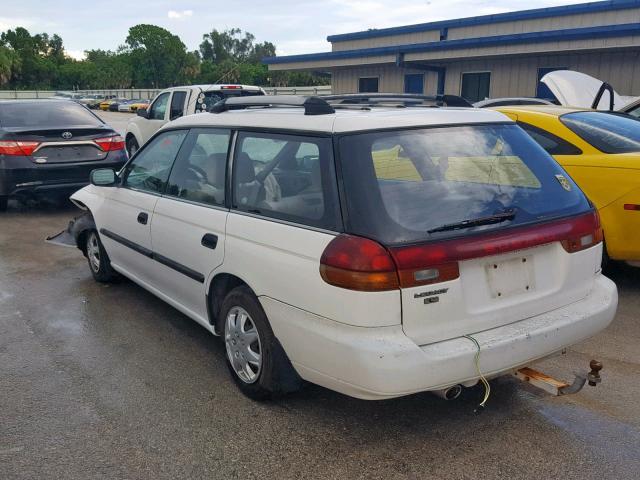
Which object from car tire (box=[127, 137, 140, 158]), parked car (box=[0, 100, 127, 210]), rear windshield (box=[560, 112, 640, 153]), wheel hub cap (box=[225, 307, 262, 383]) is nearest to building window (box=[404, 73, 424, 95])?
car tire (box=[127, 137, 140, 158])

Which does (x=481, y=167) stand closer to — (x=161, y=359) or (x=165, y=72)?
(x=161, y=359)

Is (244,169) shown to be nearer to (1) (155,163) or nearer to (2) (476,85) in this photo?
(1) (155,163)

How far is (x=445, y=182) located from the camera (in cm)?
295

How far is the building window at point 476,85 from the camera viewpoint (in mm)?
17422

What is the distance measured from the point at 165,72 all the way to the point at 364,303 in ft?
405

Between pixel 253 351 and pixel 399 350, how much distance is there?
1050 mm

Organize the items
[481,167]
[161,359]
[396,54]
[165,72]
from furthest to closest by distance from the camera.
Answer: [165,72] → [396,54] → [161,359] → [481,167]

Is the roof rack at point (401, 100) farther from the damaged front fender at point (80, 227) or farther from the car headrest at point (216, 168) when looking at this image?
the damaged front fender at point (80, 227)

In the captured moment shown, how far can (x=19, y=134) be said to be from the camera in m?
8.22

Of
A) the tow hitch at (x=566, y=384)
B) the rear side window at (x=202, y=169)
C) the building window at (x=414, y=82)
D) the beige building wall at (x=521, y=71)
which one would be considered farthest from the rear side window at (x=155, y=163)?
the building window at (x=414, y=82)

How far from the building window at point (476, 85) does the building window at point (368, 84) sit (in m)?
3.51

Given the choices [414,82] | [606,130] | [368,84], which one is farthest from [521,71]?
[606,130]

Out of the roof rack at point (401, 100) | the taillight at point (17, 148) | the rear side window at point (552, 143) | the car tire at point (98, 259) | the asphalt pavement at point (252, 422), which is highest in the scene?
the roof rack at point (401, 100)

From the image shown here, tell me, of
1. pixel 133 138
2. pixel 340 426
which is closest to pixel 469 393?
pixel 340 426
